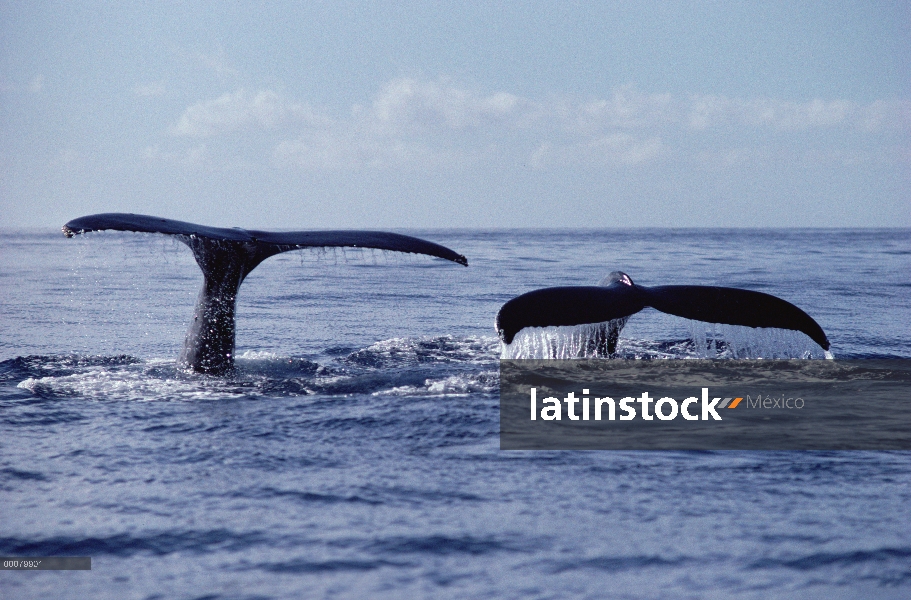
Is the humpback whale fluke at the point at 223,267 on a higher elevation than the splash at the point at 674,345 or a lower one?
higher

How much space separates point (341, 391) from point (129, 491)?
2783 mm

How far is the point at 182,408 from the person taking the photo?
7188 mm

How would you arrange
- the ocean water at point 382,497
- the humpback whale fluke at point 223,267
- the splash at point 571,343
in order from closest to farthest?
1. the ocean water at point 382,497
2. the humpback whale fluke at point 223,267
3. the splash at point 571,343

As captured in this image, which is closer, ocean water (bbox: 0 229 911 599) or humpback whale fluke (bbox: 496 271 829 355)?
ocean water (bbox: 0 229 911 599)

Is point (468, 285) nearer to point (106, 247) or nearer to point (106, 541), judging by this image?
point (106, 541)
